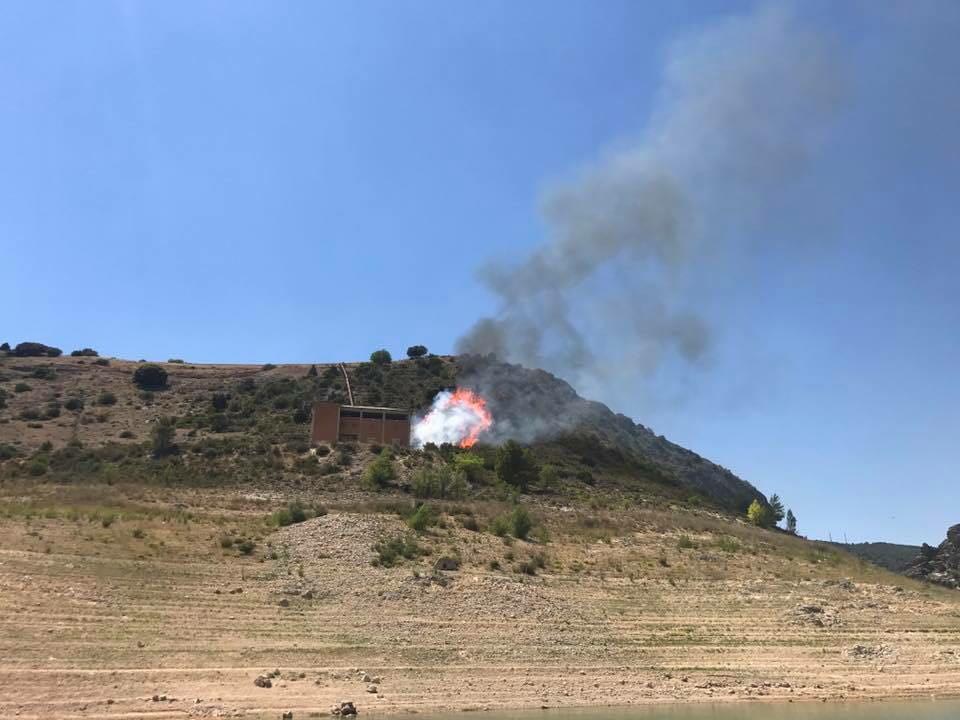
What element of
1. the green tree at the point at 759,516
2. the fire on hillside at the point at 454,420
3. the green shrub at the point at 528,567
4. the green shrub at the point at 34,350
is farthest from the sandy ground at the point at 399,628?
the green shrub at the point at 34,350

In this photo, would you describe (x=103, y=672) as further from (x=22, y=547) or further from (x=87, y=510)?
(x=87, y=510)

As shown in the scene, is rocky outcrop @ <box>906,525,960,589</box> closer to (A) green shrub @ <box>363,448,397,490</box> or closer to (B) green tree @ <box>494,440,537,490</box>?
(B) green tree @ <box>494,440,537,490</box>

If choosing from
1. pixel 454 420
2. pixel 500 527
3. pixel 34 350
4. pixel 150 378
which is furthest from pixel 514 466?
pixel 34 350

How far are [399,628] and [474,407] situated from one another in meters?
63.0

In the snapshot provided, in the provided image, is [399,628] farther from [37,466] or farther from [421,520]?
[37,466]

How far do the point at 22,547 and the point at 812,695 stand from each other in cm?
2682

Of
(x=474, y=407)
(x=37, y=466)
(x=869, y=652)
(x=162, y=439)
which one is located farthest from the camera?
(x=474, y=407)

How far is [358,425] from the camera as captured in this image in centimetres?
7475

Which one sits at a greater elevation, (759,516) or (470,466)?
(470,466)

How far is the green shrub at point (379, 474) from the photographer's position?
58188 millimetres

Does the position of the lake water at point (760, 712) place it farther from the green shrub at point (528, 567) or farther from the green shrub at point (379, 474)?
the green shrub at point (379, 474)

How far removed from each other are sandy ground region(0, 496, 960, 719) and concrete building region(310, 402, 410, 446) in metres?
35.0

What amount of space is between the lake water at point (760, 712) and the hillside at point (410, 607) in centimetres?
91

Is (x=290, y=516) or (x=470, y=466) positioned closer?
(x=290, y=516)
